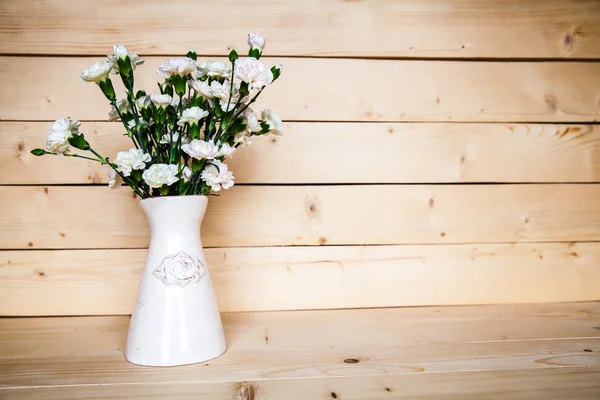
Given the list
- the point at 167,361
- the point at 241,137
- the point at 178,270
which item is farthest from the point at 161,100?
the point at 167,361

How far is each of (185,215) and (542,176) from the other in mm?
786

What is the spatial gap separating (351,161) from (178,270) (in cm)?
46

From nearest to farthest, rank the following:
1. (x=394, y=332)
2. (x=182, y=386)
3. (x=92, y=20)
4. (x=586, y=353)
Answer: (x=182, y=386)
(x=586, y=353)
(x=394, y=332)
(x=92, y=20)

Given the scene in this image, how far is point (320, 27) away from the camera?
1.07 m

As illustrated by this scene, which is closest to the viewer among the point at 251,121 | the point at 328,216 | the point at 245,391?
the point at 245,391

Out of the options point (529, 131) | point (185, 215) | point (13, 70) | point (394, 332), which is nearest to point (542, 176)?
point (529, 131)

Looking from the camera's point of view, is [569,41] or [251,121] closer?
[251,121]

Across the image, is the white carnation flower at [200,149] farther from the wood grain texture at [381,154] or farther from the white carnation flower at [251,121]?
the wood grain texture at [381,154]

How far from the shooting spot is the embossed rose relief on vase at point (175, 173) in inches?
28.7

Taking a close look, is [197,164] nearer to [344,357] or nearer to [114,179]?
[114,179]

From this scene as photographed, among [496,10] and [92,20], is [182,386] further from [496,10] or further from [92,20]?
[496,10]

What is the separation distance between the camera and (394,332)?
36.2 inches

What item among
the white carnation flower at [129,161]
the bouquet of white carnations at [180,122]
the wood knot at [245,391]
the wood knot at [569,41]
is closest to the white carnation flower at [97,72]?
the bouquet of white carnations at [180,122]

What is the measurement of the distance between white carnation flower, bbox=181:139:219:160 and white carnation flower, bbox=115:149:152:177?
0.06 metres
